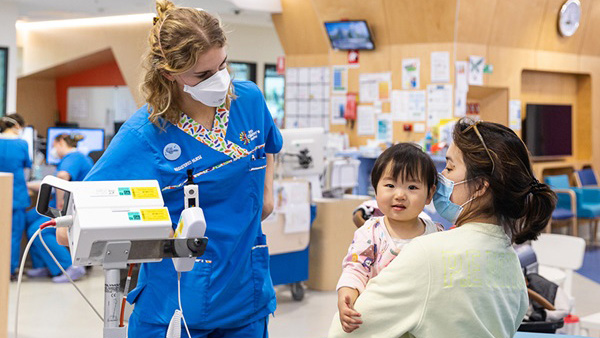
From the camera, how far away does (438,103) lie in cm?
817

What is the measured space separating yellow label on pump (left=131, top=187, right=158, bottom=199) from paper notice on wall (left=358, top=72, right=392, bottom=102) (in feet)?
24.1

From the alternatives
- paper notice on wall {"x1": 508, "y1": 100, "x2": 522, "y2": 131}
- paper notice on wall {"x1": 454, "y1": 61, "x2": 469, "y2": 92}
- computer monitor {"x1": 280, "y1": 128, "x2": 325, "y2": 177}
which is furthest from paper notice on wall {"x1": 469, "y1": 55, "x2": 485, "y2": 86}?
computer monitor {"x1": 280, "y1": 128, "x2": 325, "y2": 177}

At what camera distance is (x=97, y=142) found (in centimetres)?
933

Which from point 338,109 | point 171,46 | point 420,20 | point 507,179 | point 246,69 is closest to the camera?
point 507,179

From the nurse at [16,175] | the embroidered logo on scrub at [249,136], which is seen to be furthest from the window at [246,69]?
the embroidered logo on scrub at [249,136]

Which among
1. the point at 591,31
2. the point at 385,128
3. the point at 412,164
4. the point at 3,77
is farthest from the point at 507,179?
the point at 3,77

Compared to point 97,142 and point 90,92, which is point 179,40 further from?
point 90,92

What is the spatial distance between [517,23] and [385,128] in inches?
76.6

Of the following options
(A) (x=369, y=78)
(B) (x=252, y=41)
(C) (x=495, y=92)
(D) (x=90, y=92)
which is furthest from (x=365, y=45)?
(D) (x=90, y=92)

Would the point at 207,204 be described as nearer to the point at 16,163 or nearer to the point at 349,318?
the point at 349,318

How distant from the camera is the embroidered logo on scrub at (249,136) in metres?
1.88

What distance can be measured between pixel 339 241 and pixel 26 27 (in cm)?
1052

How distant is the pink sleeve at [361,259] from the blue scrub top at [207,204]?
8.7 inches

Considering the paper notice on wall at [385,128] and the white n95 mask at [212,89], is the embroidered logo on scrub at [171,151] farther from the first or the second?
the paper notice on wall at [385,128]
